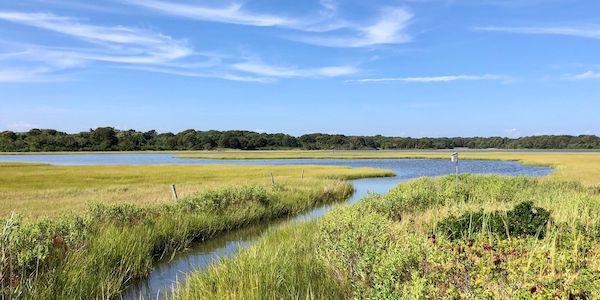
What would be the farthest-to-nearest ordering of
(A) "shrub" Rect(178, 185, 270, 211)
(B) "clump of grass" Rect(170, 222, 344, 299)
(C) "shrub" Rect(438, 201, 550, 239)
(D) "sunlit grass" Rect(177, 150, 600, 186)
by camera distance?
(D) "sunlit grass" Rect(177, 150, 600, 186) < (A) "shrub" Rect(178, 185, 270, 211) < (C) "shrub" Rect(438, 201, 550, 239) < (B) "clump of grass" Rect(170, 222, 344, 299)

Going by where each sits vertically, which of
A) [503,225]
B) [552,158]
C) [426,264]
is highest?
[426,264]

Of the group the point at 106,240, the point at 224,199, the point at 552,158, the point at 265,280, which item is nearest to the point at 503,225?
the point at 265,280

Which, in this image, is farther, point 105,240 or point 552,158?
point 552,158

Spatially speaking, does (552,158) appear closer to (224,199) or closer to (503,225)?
(224,199)

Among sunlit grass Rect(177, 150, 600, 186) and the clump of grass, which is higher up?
the clump of grass

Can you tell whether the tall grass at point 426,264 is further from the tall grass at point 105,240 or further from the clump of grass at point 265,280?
the tall grass at point 105,240

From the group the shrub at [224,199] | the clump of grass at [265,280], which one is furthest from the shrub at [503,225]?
the shrub at [224,199]

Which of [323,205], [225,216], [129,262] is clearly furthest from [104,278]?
[323,205]

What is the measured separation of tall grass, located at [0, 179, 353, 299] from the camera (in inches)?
324

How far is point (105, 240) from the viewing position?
1136 centimetres

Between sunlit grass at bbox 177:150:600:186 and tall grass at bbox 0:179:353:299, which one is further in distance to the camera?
sunlit grass at bbox 177:150:600:186

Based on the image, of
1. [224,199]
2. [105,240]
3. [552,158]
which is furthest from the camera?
[552,158]

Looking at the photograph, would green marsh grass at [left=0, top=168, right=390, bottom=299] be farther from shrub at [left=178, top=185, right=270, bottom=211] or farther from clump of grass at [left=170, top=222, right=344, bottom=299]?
clump of grass at [left=170, top=222, right=344, bottom=299]

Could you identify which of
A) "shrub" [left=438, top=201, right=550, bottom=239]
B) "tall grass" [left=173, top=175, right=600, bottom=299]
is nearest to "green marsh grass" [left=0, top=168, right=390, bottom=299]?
"tall grass" [left=173, top=175, right=600, bottom=299]
